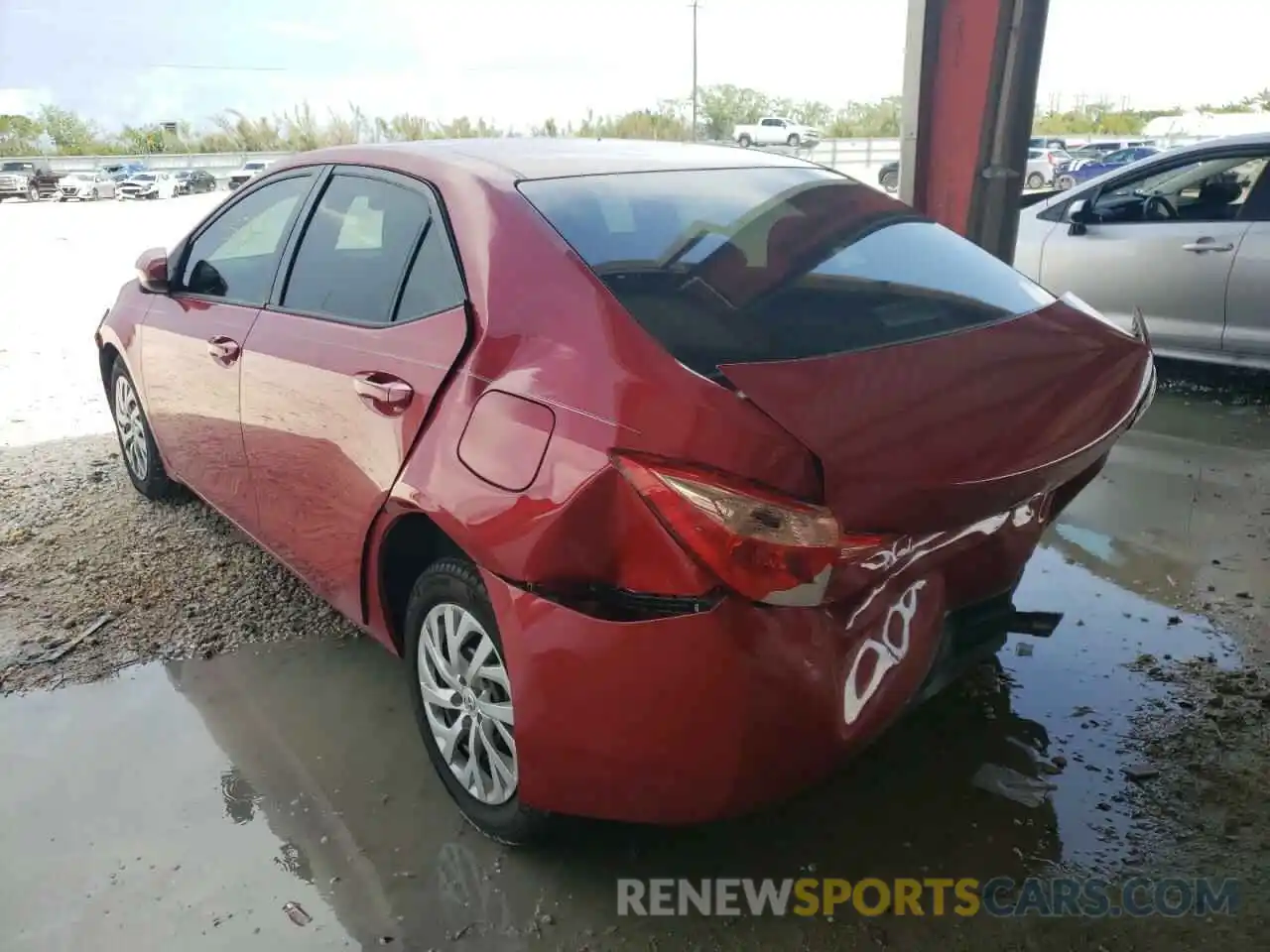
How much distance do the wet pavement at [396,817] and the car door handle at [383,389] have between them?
39.1 inches

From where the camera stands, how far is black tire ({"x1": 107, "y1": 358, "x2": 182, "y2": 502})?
416 centimetres

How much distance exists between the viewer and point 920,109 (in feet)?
19.1

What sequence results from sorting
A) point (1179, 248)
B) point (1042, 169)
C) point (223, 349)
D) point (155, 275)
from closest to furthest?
point (223, 349)
point (155, 275)
point (1179, 248)
point (1042, 169)

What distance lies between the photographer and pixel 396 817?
7.82ft

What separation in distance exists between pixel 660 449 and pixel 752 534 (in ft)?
0.74

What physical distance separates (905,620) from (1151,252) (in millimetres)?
4706

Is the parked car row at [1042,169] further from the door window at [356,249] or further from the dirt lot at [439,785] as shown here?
the door window at [356,249]

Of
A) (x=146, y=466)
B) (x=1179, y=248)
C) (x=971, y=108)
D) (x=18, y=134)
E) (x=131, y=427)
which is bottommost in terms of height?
(x=18, y=134)

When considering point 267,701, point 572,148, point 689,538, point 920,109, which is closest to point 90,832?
point 267,701

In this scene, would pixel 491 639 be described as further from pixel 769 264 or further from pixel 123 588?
pixel 123 588

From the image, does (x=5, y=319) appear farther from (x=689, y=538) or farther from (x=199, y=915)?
(x=689, y=538)

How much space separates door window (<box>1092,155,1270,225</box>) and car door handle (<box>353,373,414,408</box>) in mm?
5078

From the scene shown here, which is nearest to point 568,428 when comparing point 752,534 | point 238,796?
point 752,534

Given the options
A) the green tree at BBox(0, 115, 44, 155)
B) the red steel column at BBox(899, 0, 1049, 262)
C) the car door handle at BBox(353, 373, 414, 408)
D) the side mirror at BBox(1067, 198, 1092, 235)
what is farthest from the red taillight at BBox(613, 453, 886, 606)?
the green tree at BBox(0, 115, 44, 155)
